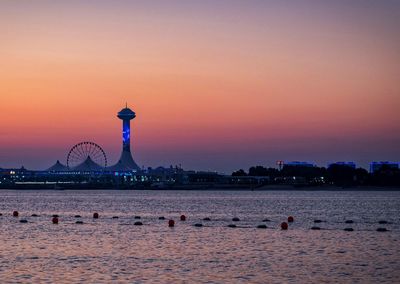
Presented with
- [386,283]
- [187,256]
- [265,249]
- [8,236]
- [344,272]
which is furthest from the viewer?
[8,236]

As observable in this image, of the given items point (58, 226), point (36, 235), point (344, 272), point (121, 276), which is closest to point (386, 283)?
point (344, 272)

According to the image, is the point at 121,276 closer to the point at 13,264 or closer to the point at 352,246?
the point at 13,264

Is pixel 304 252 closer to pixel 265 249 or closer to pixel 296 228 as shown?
pixel 265 249

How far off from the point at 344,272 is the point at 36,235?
34249mm

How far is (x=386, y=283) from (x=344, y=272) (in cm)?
435

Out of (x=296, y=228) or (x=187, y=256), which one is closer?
(x=187, y=256)

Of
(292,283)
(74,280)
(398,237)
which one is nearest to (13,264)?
(74,280)

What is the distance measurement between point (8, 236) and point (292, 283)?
117ft

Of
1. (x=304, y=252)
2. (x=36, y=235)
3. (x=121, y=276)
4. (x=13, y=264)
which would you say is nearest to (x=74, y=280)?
(x=121, y=276)

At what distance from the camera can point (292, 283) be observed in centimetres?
4184

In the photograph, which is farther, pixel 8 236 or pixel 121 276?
pixel 8 236

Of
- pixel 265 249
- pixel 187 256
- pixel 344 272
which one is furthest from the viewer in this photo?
pixel 265 249

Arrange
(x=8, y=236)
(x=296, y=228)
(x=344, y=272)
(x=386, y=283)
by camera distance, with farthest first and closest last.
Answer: (x=296, y=228)
(x=8, y=236)
(x=344, y=272)
(x=386, y=283)

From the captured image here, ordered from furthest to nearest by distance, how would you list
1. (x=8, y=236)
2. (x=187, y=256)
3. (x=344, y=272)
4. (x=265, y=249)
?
1. (x=8, y=236)
2. (x=265, y=249)
3. (x=187, y=256)
4. (x=344, y=272)
